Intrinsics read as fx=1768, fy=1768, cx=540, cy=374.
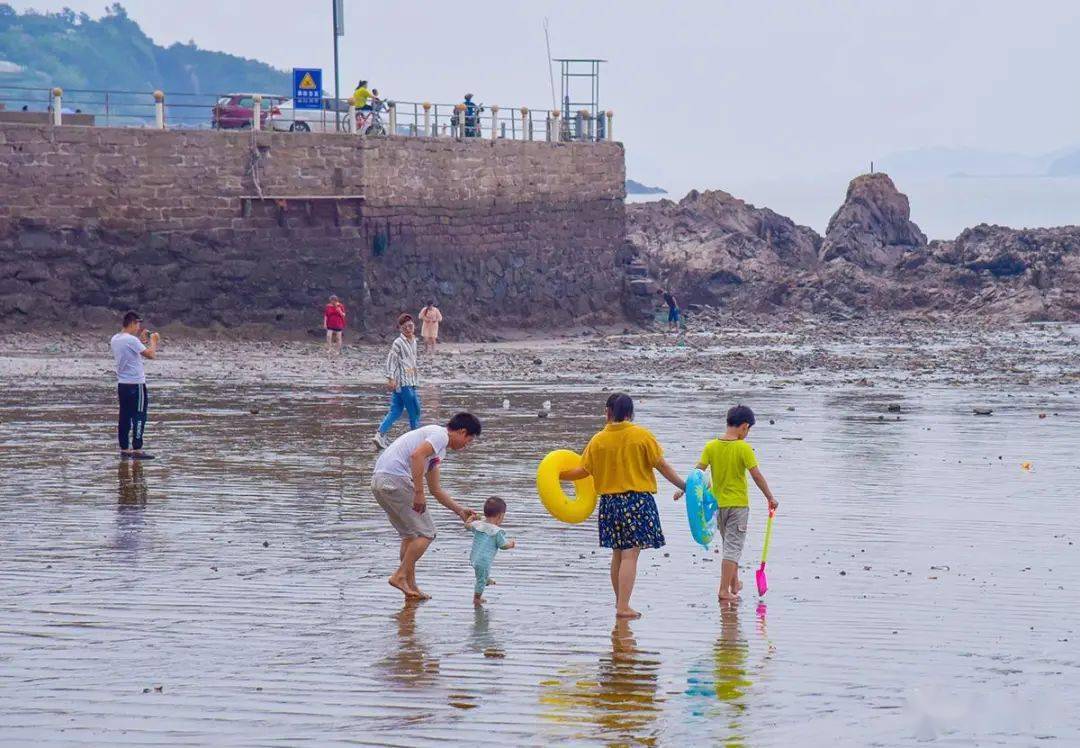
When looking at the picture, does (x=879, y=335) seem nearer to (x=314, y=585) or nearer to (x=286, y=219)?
(x=286, y=219)

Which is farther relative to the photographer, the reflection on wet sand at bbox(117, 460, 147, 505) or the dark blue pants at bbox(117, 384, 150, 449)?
the dark blue pants at bbox(117, 384, 150, 449)

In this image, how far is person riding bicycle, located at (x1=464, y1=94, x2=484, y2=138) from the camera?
39.3m

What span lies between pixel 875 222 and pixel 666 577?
4738 cm

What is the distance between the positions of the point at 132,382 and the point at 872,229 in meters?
42.9

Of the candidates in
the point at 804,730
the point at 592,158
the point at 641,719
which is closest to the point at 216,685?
the point at 641,719

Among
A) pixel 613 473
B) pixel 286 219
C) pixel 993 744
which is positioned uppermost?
pixel 286 219

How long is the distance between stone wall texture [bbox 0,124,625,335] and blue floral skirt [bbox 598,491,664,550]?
24165 millimetres

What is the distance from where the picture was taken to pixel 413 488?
10.9 meters

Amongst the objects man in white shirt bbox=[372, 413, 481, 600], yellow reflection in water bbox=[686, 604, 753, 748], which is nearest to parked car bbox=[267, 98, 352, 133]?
man in white shirt bbox=[372, 413, 481, 600]

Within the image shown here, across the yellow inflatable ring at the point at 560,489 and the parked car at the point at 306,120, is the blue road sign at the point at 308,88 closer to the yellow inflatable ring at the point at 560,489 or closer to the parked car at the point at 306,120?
the parked car at the point at 306,120

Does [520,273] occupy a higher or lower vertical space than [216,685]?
higher

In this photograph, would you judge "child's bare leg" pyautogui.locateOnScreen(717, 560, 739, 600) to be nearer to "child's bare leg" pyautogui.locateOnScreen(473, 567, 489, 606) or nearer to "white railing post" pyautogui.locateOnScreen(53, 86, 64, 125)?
"child's bare leg" pyautogui.locateOnScreen(473, 567, 489, 606)

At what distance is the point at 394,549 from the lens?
492 inches

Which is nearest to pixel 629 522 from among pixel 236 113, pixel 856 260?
pixel 236 113
